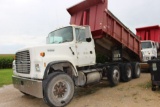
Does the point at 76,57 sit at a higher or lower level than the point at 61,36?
lower

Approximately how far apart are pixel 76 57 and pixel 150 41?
363 inches

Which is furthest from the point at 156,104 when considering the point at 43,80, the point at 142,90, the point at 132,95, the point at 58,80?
the point at 43,80

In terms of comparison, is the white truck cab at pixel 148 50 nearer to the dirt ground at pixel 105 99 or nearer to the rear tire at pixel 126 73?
the rear tire at pixel 126 73

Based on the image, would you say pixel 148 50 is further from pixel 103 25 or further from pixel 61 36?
pixel 61 36

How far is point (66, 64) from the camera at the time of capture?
712 centimetres

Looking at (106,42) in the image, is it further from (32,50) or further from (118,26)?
(32,50)

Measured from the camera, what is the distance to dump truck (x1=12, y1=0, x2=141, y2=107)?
6316mm

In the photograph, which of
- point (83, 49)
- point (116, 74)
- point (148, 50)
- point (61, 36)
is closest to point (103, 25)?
point (83, 49)

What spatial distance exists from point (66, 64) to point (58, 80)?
0.85 metres

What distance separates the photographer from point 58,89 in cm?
645

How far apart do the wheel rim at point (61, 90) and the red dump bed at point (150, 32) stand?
11745 millimetres

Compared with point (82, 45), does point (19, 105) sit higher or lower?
lower

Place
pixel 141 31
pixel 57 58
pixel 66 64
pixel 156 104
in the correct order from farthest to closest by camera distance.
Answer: pixel 141 31 → pixel 66 64 → pixel 57 58 → pixel 156 104

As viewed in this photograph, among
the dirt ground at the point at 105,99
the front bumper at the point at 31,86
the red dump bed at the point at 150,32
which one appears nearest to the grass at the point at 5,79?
the dirt ground at the point at 105,99
